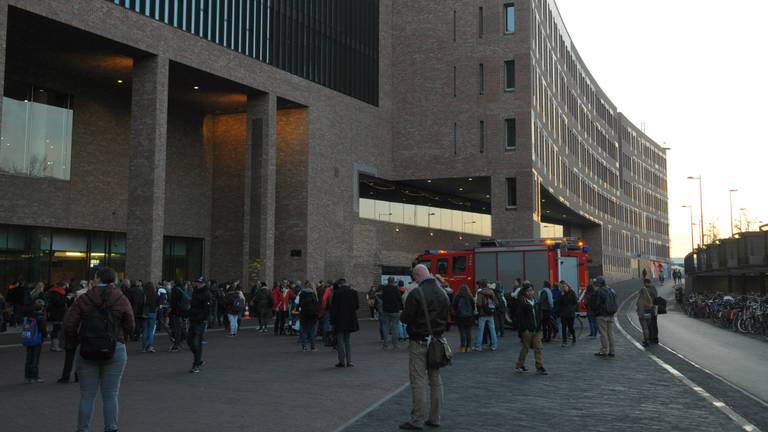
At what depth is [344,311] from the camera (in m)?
A: 15.3

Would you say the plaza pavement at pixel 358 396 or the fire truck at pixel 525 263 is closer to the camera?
the plaza pavement at pixel 358 396

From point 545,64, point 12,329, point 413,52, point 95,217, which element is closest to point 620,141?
point 545,64

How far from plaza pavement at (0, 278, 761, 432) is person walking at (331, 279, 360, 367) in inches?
15.4

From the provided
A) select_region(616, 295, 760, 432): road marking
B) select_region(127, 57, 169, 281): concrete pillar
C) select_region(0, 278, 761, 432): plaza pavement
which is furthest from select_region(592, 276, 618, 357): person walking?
select_region(127, 57, 169, 281): concrete pillar

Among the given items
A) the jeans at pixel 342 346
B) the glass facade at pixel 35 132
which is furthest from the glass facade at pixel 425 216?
the jeans at pixel 342 346

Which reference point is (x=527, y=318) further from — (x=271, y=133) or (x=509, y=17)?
(x=509, y=17)

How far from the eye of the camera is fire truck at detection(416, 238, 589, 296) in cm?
2666

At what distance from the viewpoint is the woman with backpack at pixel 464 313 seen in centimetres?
1855

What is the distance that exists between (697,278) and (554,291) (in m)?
30.9

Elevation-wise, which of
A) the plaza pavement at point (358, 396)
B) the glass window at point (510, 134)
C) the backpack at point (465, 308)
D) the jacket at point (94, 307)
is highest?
the glass window at point (510, 134)

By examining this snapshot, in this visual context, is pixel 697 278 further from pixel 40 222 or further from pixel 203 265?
pixel 40 222

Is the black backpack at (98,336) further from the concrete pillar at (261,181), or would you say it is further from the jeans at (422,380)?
the concrete pillar at (261,181)

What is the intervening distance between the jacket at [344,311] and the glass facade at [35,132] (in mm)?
21322

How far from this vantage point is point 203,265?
41.0m
